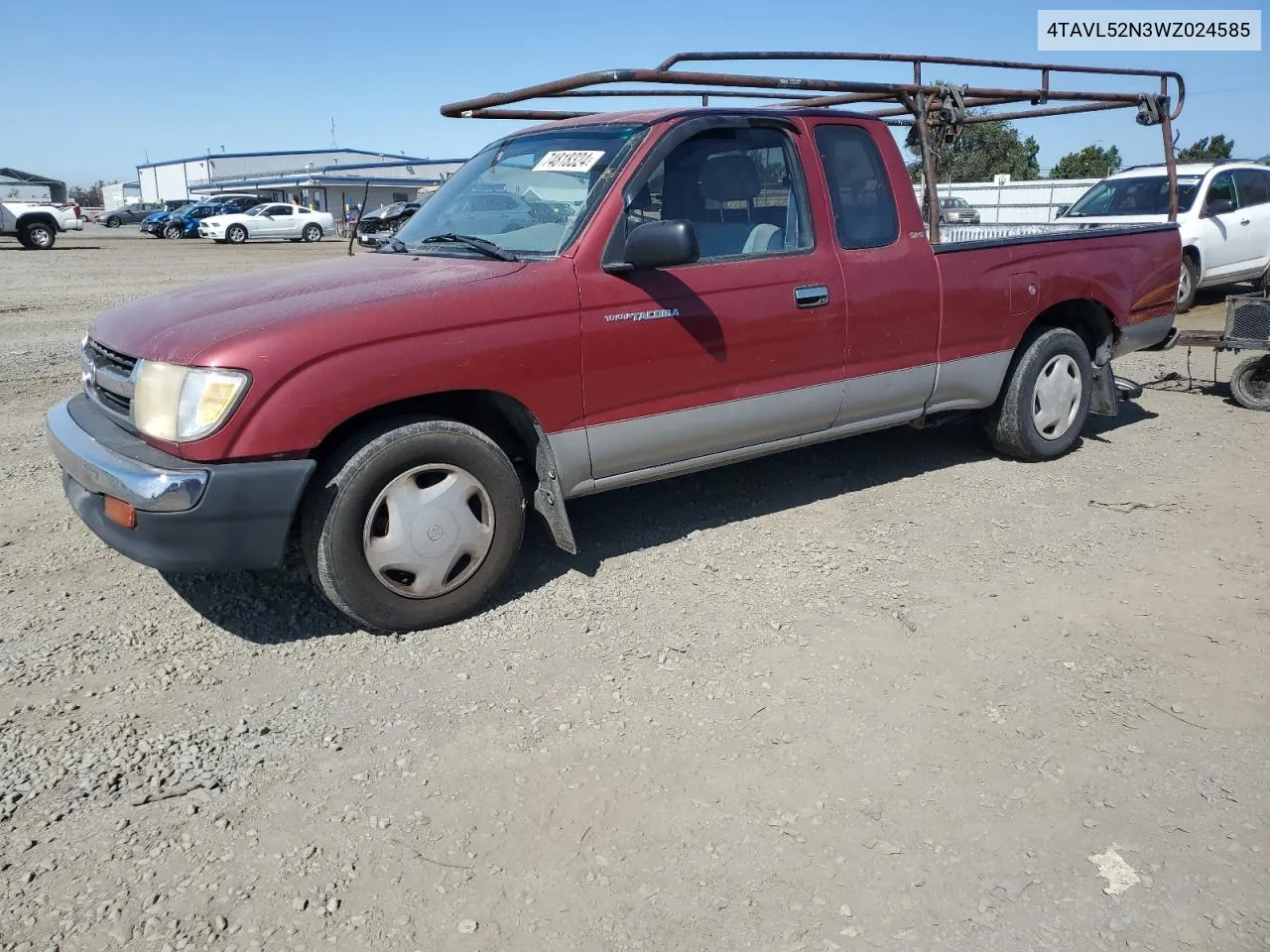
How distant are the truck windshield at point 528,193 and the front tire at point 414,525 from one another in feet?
3.00

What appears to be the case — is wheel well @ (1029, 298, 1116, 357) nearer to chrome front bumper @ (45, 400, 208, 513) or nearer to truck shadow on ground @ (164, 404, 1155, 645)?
truck shadow on ground @ (164, 404, 1155, 645)

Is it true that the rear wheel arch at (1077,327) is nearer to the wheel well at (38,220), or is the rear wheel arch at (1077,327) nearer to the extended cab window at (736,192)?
the extended cab window at (736,192)

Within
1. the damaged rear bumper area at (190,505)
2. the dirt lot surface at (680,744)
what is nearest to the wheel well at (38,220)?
the dirt lot surface at (680,744)

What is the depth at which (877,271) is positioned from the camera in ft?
15.5

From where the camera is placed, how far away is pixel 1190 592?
164 inches

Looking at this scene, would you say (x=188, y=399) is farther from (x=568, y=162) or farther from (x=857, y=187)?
(x=857, y=187)

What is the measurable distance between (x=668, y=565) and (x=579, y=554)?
429 mm

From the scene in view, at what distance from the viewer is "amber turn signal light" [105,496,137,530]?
11.0 ft

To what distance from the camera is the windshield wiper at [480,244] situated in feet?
13.2

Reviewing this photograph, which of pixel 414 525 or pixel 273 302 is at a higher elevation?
pixel 273 302

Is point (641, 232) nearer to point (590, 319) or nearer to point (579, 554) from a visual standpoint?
point (590, 319)

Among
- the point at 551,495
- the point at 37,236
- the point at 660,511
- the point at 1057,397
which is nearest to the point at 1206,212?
the point at 1057,397

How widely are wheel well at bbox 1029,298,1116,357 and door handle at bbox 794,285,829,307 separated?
1842 mm

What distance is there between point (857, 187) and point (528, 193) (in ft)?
5.22
